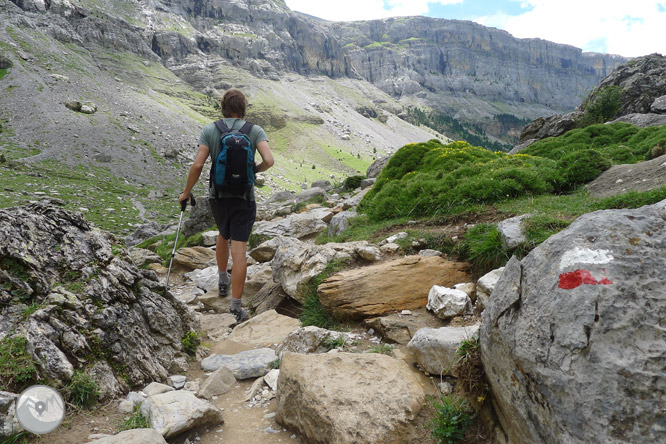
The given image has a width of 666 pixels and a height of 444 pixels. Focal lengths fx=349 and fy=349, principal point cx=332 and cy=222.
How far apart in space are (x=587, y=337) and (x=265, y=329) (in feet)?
17.7

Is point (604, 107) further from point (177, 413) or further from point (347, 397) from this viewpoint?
point (177, 413)

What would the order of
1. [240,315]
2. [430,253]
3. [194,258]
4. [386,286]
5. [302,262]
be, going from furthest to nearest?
[194,258] → [302,262] → [240,315] → [430,253] → [386,286]

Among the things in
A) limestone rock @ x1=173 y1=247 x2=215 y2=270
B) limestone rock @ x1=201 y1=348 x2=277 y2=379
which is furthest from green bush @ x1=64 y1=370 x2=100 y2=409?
limestone rock @ x1=173 y1=247 x2=215 y2=270

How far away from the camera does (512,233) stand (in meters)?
5.88

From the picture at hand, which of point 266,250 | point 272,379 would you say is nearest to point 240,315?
point 272,379

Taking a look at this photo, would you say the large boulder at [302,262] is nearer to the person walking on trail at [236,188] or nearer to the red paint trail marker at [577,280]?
the person walking on trail at [236,188]

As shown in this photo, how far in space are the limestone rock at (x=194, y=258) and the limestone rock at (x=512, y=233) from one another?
31.6 feet

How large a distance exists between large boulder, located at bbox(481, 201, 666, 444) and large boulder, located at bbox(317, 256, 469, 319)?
9.65ft

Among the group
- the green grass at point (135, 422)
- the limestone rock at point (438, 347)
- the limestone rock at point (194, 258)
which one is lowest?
the limestone rock at point (194, 258)

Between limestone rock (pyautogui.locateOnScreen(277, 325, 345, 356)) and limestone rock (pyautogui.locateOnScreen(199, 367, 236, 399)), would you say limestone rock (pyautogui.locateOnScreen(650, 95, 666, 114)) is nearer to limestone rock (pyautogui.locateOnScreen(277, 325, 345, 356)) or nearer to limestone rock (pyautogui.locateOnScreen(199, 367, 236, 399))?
limestone rock (pyautogui.locateOnScreen(277, 325, 345, 356))

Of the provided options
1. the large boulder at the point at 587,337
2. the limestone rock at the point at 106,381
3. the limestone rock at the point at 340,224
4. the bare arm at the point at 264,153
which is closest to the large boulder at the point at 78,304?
the limestone rock at the point at 106,381

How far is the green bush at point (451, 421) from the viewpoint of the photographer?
3182mm

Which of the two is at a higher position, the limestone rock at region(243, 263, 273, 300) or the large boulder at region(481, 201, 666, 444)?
the large boulder at region(481, 201, 666, 444)

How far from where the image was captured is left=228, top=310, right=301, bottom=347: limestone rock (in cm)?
625
